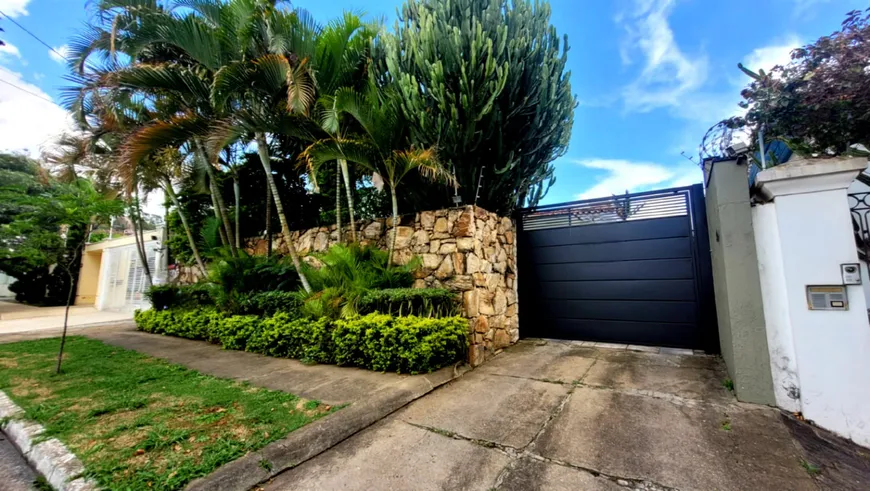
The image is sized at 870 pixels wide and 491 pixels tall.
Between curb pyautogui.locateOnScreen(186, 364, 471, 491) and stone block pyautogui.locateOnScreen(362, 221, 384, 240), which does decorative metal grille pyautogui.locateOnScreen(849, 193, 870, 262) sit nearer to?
curb pyautogui.locateOnScreen(186, 364, 471, 491)

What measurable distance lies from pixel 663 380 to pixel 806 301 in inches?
55.6

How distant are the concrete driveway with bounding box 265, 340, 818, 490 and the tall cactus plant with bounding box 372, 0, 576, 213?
306 centimetres

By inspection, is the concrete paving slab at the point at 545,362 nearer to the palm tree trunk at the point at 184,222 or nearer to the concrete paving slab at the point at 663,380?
the concrete paving slab at the point at 663,380

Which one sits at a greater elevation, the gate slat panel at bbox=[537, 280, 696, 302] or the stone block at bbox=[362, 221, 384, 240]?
the stone block at bbox=[362, 221, 384, 240]

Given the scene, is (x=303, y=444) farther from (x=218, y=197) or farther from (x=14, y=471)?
(x=218, y=197)

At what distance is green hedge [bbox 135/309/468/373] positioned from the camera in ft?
12.1

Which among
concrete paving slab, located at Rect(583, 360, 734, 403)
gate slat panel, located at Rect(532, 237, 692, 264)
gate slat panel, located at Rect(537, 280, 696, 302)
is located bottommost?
concrete paving slab, located at Rect(583, 360, 734, 403)

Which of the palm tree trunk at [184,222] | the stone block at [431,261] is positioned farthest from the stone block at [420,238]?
the palm tree trunk at [184,222]

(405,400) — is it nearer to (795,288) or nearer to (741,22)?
(795,288)

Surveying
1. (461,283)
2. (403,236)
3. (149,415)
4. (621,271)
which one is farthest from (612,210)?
(149,415)

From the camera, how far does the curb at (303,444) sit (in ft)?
6.07

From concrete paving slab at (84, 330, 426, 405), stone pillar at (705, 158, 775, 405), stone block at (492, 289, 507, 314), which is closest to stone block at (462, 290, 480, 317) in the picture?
stone block at (492, 289, 507, 314)

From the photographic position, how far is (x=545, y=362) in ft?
13.9

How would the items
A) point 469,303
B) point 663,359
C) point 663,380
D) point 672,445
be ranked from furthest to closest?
point 469,303, point 663,359, point 663,380, point 672,445
